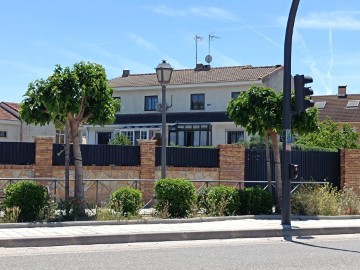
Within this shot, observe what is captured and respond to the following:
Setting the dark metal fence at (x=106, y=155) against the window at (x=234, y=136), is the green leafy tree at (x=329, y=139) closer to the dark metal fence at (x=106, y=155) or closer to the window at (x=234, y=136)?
the window at (x=234, y=136)

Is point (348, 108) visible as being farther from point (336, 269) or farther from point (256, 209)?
point (336, 269)

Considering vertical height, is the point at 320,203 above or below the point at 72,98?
below

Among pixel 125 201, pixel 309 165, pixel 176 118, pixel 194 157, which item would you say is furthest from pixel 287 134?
pixel 176 118

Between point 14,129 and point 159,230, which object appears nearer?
point 159,230

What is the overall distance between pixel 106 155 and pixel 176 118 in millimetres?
24057

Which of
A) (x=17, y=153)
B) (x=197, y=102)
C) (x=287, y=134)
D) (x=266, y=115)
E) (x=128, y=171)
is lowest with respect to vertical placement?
(x=128, y=171)

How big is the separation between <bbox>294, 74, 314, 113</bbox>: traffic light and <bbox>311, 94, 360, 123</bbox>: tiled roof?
127 ft

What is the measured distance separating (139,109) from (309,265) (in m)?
36.0

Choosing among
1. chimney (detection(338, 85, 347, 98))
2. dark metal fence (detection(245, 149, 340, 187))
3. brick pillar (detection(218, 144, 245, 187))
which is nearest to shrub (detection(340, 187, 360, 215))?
dark metal fence (detection(245, 149, 340, 187))

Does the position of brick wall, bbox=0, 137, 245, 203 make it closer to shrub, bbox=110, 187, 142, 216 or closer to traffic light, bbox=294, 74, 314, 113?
shrub, bbox=110, 187, 142, 216

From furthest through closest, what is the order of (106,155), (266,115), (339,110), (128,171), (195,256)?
(339,110), (128,171), (106,155), (266,115), (195,256)

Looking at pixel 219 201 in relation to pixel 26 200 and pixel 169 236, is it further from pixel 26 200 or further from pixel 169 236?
pixel 26 200

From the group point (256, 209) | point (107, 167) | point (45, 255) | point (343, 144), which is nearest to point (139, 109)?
point (343, 144)

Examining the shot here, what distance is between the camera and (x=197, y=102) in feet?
142
